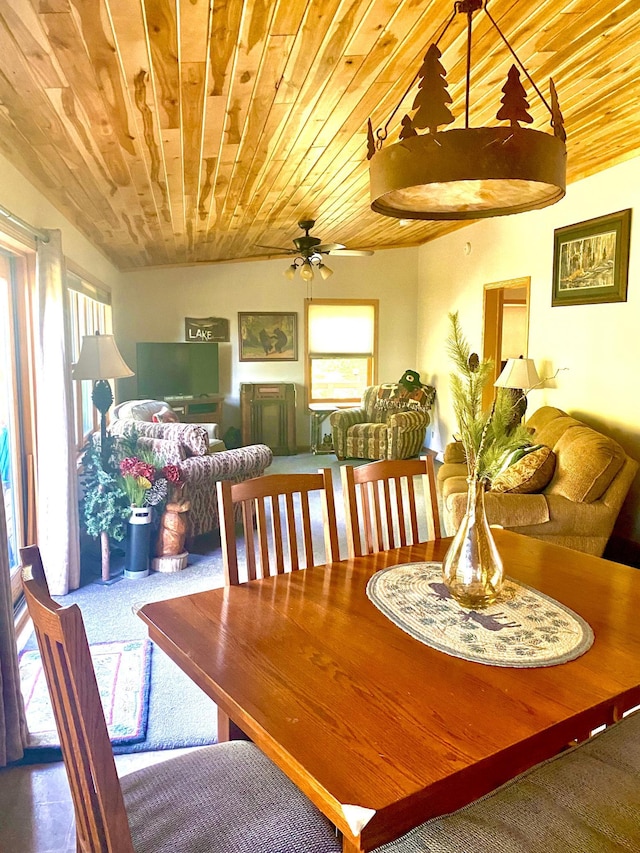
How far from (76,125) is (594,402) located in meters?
3.84

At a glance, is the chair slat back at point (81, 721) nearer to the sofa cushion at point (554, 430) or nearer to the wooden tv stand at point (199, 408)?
the sofa cushion at point (554, 430)

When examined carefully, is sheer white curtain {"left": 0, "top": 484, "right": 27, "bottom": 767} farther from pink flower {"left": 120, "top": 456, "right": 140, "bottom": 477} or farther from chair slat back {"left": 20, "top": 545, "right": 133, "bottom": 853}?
pink flower {"left": 120, "top": 456, "right": 140, "bottom": 477}

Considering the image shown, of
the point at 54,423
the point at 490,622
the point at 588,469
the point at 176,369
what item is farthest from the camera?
the point at 176,369

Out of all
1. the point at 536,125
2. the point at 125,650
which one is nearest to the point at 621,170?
the point at 536,125

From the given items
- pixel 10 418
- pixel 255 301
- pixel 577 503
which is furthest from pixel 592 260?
pixel 255 301

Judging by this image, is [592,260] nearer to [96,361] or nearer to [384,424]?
[384,424]

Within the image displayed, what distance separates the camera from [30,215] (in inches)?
132

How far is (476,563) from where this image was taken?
1.62 metres

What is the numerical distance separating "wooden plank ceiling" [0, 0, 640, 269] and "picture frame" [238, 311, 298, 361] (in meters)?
3.64

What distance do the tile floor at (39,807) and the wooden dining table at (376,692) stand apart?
835 millimetres

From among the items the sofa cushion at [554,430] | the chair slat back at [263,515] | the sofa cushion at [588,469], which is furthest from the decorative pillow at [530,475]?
the chair slat back at [263,515]

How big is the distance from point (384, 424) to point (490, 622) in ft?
19.3

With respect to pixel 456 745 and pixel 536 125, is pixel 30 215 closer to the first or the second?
pixel 536 125

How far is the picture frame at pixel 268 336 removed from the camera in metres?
8.12
